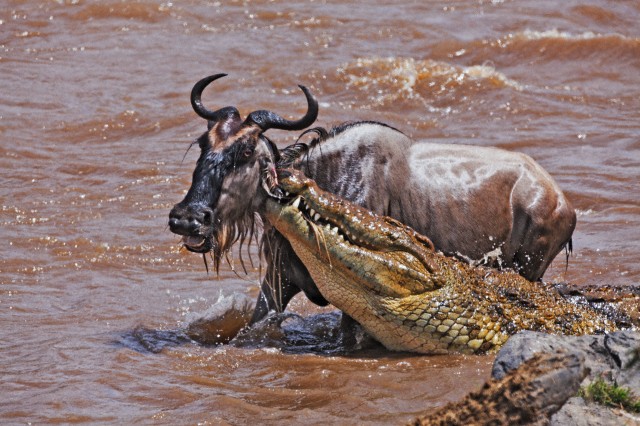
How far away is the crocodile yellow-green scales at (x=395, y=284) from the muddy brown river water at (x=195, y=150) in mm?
168

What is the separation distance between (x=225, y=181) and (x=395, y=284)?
1136 mm

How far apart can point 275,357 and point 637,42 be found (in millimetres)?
11951

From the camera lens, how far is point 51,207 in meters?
10.4

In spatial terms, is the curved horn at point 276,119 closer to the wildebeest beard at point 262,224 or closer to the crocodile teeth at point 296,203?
the wildebeest beard at point 262,224

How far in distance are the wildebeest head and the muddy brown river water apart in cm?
75

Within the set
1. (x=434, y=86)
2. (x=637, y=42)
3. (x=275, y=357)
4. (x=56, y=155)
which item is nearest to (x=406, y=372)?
(x=275, y=357)

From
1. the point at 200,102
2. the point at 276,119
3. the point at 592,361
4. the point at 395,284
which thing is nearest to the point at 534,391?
the point at 592,361

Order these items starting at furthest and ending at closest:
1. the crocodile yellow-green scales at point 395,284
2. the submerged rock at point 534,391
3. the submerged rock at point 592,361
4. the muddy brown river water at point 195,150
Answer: the crocodile yellow-green scales at point 395,284, the muddy brown river water at point 195,150, the submerged rock at point 592,361, the submerged rock at point 534,391

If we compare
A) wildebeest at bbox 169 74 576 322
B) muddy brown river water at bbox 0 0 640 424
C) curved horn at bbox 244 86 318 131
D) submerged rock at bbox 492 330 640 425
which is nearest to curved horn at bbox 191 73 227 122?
wildebeest at bbox 169 74 576 322

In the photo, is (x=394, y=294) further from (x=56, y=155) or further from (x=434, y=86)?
(x=434, y=86)

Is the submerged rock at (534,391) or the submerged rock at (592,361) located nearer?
the submerged rock at (534,391)

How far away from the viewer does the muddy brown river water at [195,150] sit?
609 cm

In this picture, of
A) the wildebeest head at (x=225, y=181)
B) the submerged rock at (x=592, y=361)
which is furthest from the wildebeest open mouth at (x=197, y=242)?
the submerged rock at (x=592, y=361)

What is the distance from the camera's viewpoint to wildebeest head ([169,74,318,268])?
648 centimetres
